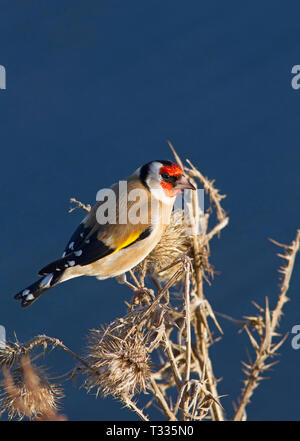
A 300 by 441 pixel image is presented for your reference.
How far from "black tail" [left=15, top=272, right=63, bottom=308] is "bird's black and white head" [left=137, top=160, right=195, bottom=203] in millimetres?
238

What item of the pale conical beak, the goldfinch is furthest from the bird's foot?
the pale conical beak

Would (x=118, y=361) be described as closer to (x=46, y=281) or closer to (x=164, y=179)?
(x=46, y=281)

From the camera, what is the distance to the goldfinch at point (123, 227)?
103 centimetres

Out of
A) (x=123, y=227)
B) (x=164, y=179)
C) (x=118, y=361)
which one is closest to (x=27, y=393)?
(x=118, y=361)

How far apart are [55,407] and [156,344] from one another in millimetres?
160

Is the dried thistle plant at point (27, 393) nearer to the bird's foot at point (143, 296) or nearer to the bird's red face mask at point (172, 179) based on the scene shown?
the bird's foot at point (143, 296)

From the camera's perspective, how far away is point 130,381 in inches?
31.9

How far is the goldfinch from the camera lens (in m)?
1.03

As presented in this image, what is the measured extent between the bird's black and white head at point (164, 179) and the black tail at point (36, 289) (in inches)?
9.4

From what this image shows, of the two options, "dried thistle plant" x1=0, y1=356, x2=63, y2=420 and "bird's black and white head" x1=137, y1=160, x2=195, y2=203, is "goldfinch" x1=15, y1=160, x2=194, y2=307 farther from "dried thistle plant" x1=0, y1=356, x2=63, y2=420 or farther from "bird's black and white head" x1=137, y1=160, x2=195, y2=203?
"dried thistle plant" x1=0, y1=356, x2=63, y2=420

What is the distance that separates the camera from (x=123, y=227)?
108cm

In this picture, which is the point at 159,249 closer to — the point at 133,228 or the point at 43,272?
the point at 133,228

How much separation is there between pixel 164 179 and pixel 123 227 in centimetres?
12
